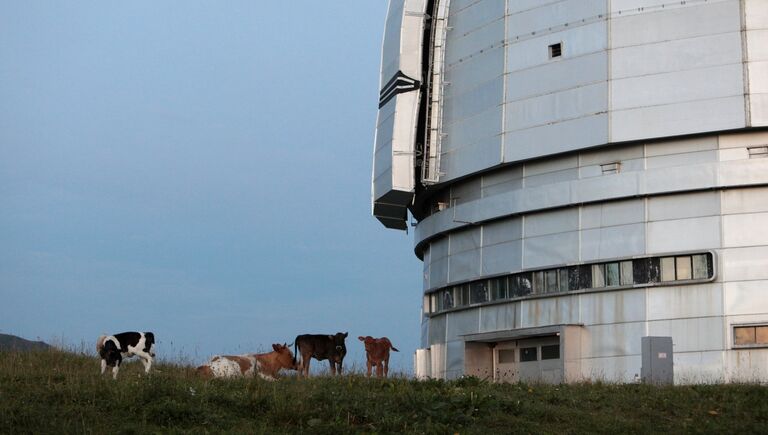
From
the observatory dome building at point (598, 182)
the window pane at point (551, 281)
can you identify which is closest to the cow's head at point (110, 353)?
the observatory dome building at point (598, 182)

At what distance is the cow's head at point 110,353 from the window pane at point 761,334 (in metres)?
17.8

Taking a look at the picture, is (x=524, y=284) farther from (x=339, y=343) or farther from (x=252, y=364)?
(x=252, y=364)

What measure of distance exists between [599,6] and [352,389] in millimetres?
18220

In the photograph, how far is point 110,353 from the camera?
22.9 meters

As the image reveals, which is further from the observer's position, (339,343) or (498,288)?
(498,288)

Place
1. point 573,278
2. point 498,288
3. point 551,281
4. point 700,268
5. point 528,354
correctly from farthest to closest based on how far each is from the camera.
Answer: point 498,288 < point 528,354 < point 551,281 < point 573,278 < point 700,268

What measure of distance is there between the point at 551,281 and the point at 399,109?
9234 mm

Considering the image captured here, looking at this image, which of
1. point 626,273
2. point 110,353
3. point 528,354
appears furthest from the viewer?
point 528,354

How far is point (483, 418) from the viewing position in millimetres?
17891

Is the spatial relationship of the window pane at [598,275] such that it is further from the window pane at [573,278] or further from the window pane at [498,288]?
the window pane at [498,288]

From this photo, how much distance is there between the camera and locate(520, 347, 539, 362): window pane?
35.5 meters

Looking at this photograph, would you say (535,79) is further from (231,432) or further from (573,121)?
(231,432)

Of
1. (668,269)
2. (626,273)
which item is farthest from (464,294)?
(668,269)

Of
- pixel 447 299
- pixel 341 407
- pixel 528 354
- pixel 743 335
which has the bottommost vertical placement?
pixel 341 407
